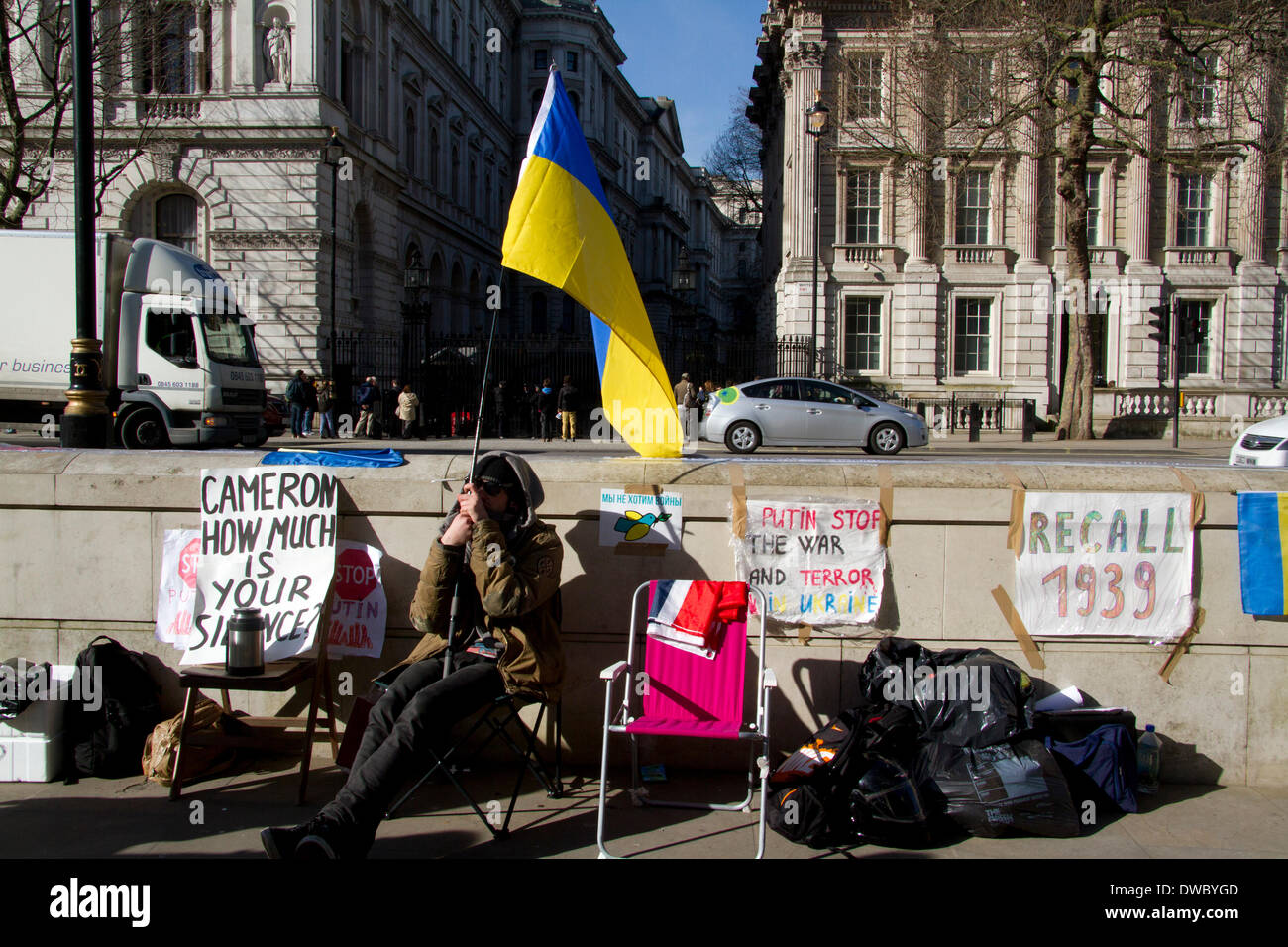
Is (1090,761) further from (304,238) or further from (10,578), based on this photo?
(304,238)

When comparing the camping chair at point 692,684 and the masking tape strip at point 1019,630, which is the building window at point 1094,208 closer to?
the masking tape strip at point 1019,630

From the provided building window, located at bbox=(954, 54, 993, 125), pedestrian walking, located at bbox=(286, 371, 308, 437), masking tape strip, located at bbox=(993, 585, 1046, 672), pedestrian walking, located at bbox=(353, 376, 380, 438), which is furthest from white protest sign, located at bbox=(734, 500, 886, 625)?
pedestrian walking, located at bbox=(286, 371, 308, 437)

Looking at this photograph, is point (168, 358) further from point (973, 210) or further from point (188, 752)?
point (973, 210)

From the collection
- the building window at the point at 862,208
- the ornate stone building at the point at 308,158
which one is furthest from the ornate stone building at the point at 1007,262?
the ornate stone building at the point at 308,158

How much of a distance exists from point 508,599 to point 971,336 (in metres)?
29.5

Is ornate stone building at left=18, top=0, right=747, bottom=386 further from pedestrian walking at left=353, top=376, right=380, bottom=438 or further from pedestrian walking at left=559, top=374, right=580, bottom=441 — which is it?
pedestrian walking at left=559, top=374, right=580, bottom=441

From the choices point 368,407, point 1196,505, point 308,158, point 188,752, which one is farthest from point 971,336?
point 188,752

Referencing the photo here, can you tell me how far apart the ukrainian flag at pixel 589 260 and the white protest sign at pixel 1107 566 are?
198 centimetres

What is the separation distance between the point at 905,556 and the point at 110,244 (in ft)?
53.4

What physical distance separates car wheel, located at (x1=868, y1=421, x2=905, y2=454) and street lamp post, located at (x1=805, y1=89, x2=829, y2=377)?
336 inches

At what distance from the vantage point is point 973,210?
1198 inches

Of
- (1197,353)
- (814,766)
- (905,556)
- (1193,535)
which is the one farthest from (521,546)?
(1197,353)

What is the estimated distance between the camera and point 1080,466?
4.86m

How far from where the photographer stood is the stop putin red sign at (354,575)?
4.77m
